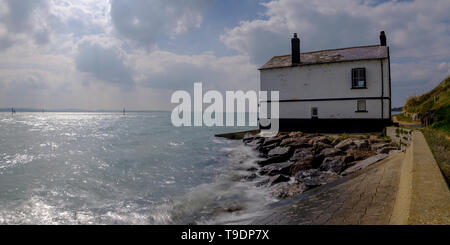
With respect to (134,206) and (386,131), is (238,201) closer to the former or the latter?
(134,206)

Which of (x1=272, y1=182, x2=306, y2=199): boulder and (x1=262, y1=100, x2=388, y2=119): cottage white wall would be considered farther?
(x1=262, y1=100, x2=388, y2=119): cottage white wall

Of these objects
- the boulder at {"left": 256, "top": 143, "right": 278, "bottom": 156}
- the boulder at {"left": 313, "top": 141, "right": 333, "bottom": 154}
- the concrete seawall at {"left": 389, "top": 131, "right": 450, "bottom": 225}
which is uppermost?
the concrete seawall at {"left": 389, "top": 131, "right": 450, "bottom": 225}

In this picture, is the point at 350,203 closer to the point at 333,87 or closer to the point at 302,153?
the point at 302,153

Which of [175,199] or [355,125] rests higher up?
[355,125]

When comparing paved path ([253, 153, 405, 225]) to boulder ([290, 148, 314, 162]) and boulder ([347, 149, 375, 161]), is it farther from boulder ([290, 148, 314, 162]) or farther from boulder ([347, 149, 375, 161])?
boulder ([290, 148, 314, 162])

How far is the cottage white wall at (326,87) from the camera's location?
21.3 m

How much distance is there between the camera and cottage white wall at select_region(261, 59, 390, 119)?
21.3m

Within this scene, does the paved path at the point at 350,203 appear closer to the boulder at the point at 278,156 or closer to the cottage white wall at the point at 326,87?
the boulder at the point at 278,156

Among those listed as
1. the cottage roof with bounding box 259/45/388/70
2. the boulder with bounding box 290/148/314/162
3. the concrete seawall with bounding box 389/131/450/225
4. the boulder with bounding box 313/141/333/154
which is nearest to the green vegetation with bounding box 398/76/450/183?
the concrete seawall with bounding box 389/131/450/225

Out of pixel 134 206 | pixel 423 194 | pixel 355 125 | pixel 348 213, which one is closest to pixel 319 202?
pixel 348 213

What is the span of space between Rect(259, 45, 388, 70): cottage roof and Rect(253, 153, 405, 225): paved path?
17.0 metres

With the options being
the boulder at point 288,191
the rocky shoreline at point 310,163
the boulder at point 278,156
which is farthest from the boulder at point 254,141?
the boulder at point 288,191
